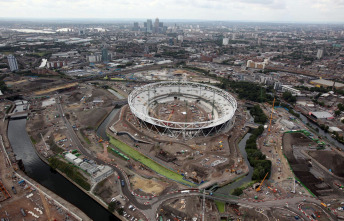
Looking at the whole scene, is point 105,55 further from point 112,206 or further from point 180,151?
point 112,206

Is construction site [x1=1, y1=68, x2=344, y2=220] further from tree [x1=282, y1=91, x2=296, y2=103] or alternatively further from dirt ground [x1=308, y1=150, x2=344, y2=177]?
tree [x1=282, y1=91, x2=296, y2=103]

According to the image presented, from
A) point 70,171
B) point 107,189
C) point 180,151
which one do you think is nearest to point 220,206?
point 180,151

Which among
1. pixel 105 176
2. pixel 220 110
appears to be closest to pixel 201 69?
pixel 220 110

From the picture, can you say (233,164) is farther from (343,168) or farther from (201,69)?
(201,69)

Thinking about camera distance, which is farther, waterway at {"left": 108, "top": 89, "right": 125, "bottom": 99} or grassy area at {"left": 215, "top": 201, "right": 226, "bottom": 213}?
waterway at {"left": 108, "top": 89, "right": 125, "bottom": 99}

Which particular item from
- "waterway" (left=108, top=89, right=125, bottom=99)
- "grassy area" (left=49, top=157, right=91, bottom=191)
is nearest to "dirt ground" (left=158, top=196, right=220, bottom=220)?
"grassy area" (left=49, top=157, right=91, bottom=191)

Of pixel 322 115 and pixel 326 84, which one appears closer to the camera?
pixel 322 115

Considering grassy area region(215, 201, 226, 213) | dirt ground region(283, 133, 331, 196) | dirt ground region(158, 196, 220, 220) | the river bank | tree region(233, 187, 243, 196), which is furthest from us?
dirt ground region(283, 133, 331, 196)
